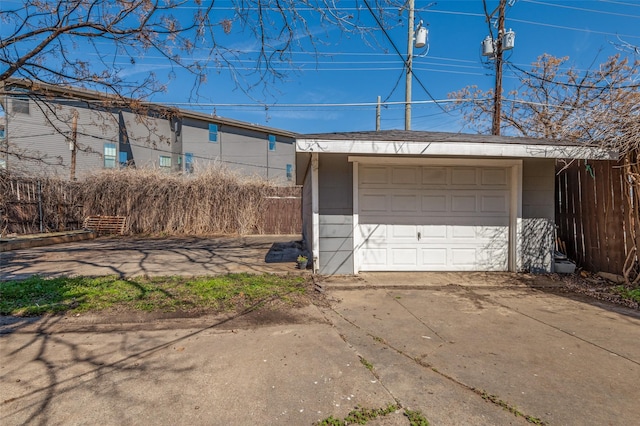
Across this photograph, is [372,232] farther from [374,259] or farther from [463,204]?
[463,204]

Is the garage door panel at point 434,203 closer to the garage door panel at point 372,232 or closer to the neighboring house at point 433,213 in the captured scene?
the neighboring house at point 433,213

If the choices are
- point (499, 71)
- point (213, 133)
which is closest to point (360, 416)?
point (499, 71)

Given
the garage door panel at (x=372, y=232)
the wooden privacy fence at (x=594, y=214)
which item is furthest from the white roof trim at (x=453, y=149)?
the garage door panel at (x=372, y=232)

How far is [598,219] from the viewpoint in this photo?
5844mm

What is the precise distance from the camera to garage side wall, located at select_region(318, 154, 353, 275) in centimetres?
588

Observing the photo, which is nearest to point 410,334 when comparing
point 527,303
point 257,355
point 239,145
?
point 257,355

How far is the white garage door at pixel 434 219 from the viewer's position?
20.1 feet

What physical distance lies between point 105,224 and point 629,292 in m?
16.6

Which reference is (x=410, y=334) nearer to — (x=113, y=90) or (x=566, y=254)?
(x=566, y=254)

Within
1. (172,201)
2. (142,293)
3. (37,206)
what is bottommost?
(142,293)

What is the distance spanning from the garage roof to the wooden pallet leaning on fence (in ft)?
39.2

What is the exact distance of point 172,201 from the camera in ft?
45.6

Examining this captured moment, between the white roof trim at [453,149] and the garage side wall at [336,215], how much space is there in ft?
1.91

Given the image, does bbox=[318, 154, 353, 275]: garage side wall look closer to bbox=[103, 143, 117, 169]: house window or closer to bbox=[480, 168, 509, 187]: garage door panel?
bbox=[480, 168, 509, 187]: garage door panel
